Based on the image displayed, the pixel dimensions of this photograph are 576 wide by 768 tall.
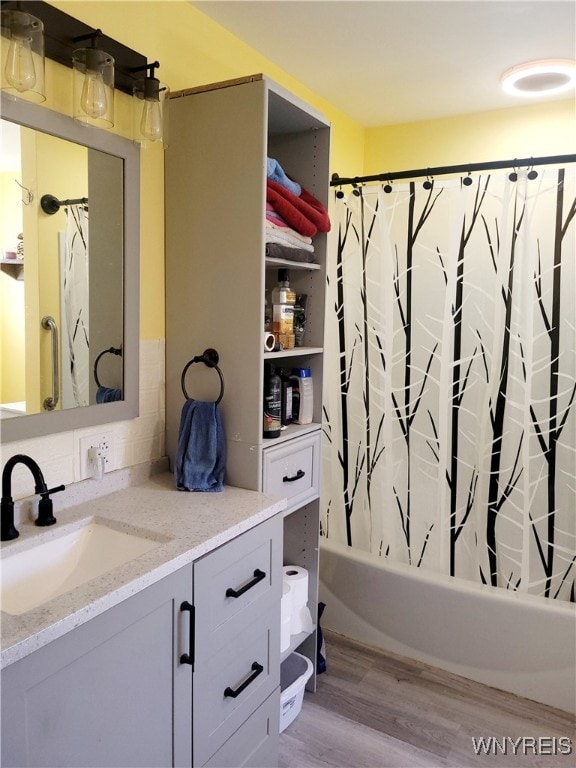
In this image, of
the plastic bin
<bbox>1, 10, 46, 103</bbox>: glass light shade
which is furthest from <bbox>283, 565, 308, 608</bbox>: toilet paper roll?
<bbox>1, 10, 46, 103</bbox>: glass light shade

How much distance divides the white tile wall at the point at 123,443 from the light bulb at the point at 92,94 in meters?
0.70

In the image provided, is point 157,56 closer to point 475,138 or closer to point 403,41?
point 403,41

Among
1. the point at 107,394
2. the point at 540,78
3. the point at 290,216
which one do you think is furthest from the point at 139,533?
the point at 540,78

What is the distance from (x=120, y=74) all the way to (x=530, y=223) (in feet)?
5.25

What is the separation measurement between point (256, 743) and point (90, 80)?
6.41 feet

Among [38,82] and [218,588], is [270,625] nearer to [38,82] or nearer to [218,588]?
[218,588]

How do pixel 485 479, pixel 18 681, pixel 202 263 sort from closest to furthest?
pixel 18 681
pixel 202 263
pixel 485 479

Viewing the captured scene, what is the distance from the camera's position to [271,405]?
77.3 inches

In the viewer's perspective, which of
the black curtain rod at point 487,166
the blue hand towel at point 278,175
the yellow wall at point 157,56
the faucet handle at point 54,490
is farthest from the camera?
the black curtain rod at point 487,166

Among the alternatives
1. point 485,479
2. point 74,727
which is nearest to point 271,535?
point 74,727

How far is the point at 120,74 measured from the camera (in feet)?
5.60

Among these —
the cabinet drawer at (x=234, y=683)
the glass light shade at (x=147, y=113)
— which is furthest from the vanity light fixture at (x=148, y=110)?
the cabinet drawer at (x=234, y=683)

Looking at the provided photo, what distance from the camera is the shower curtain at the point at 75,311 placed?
161 cm

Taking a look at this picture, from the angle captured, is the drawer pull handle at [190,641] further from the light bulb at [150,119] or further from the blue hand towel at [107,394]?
the light bulb at [150,119]
